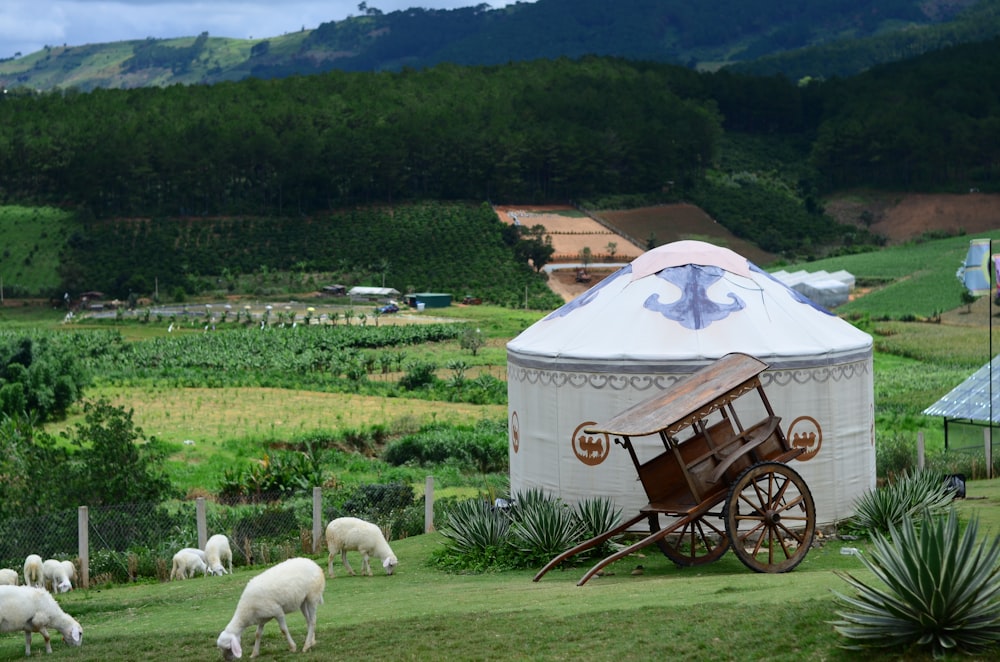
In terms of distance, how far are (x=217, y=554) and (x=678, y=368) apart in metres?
6.00

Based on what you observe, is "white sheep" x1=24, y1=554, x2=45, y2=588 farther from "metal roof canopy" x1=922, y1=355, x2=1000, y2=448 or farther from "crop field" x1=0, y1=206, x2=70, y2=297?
"crop field" x1=0, y1=206, x2=70, y2=297

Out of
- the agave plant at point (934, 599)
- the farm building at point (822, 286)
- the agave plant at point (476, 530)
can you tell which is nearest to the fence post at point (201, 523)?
the agave plant at point (476, 530)

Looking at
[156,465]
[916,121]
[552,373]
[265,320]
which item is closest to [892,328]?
[265,320]

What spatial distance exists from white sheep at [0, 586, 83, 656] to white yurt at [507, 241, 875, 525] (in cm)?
631

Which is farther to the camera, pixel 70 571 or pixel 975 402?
pixel 975 402

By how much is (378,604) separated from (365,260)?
7831 cm

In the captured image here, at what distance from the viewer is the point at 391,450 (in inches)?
1185

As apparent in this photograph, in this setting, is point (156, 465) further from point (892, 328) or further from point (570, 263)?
point (570, 263)

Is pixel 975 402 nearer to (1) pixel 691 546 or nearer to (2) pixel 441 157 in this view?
(1) pixel 691 546

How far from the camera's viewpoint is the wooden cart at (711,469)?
1219 cm

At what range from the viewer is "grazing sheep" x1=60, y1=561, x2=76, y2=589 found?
15203mm

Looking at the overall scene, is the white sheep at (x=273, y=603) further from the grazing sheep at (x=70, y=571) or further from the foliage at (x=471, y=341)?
the foliage at (x=471, y=341)

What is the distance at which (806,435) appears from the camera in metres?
15.1

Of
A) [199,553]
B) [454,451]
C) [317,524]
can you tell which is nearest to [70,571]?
[199,553]
